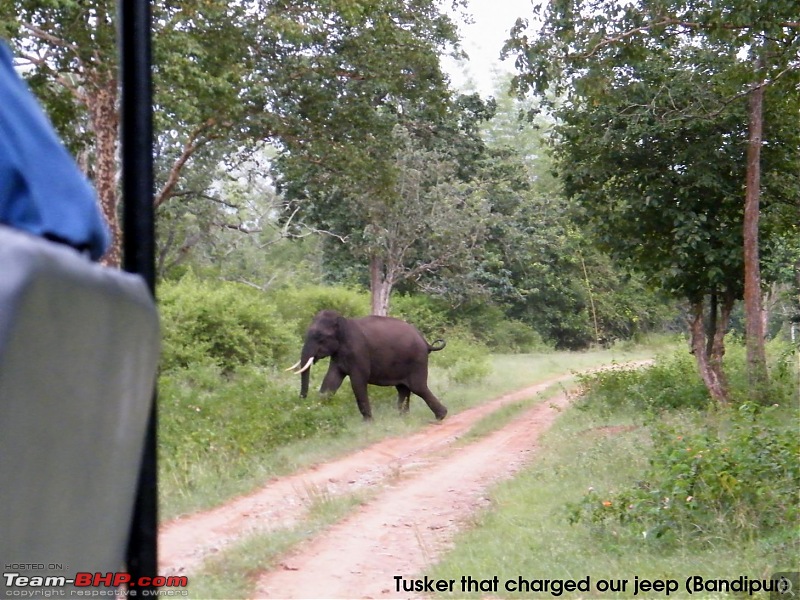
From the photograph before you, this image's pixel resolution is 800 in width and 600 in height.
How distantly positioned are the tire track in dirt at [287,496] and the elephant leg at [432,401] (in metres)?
0.61

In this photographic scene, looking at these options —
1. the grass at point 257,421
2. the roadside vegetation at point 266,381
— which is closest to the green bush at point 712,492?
the grass at point 257,421

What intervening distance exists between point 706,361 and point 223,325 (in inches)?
212

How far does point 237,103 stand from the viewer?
7.10 metres

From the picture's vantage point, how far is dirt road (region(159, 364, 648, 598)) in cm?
356

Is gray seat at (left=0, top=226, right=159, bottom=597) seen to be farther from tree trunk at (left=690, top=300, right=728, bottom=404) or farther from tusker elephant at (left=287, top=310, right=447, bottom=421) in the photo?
tree trunk at (left=690, top=300, right=728, bottom=404)

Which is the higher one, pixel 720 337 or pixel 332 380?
pixel 720 337

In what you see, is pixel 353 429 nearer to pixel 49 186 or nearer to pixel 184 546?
pixel 184 546

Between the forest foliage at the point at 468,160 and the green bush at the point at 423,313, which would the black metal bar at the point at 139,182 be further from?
the green bush at the point at 423,313

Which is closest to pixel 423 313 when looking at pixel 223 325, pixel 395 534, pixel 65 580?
pixel 223 325

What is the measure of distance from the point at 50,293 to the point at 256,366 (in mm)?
8504

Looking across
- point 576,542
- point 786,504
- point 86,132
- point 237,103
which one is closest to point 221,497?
point 576,542

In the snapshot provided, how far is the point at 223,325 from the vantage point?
9.03 m

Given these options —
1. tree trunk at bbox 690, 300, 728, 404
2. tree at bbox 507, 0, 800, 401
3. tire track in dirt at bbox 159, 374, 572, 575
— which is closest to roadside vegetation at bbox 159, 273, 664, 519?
tire track in dirt at bbox 159, 374, 572, 575

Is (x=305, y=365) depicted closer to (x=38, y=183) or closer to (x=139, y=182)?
(x=139, y=182)
